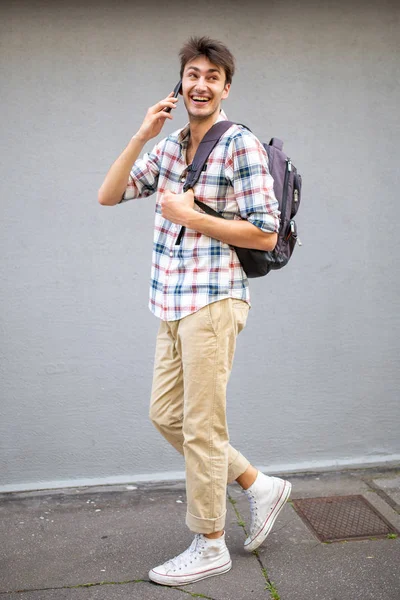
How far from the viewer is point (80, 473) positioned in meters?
3.99

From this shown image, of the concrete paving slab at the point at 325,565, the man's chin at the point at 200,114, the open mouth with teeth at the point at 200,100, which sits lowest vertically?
the concrete paving slab at the point at 325,565

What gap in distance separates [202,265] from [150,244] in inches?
45.5

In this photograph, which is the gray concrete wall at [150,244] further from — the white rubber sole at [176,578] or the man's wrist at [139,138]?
the white rubber sole at [176,578]

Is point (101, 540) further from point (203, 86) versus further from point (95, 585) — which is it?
point (203, 86)

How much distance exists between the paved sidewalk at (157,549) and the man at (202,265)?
160mm

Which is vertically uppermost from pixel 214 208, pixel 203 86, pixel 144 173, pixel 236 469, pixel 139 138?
pixel 203 86

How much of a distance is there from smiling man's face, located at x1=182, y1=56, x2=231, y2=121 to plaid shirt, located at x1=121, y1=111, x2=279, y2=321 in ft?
0.42

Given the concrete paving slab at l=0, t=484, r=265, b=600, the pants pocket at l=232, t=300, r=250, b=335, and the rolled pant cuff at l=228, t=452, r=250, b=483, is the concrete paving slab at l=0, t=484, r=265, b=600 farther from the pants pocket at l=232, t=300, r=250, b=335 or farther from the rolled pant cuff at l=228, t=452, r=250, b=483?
the pants pocket at l=232, t=300, r=250, b=335

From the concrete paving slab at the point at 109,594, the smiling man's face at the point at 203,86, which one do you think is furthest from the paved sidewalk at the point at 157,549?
the smiling man's face at the point at 203,86

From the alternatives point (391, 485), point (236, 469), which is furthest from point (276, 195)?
point (391, 485)

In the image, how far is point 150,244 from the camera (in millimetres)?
3939

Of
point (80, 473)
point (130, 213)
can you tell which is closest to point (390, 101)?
point (130, 213)

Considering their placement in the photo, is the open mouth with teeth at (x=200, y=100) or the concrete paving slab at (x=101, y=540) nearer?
the open mouth with teeth at (x=200, y=100)

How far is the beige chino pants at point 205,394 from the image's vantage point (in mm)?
2811
